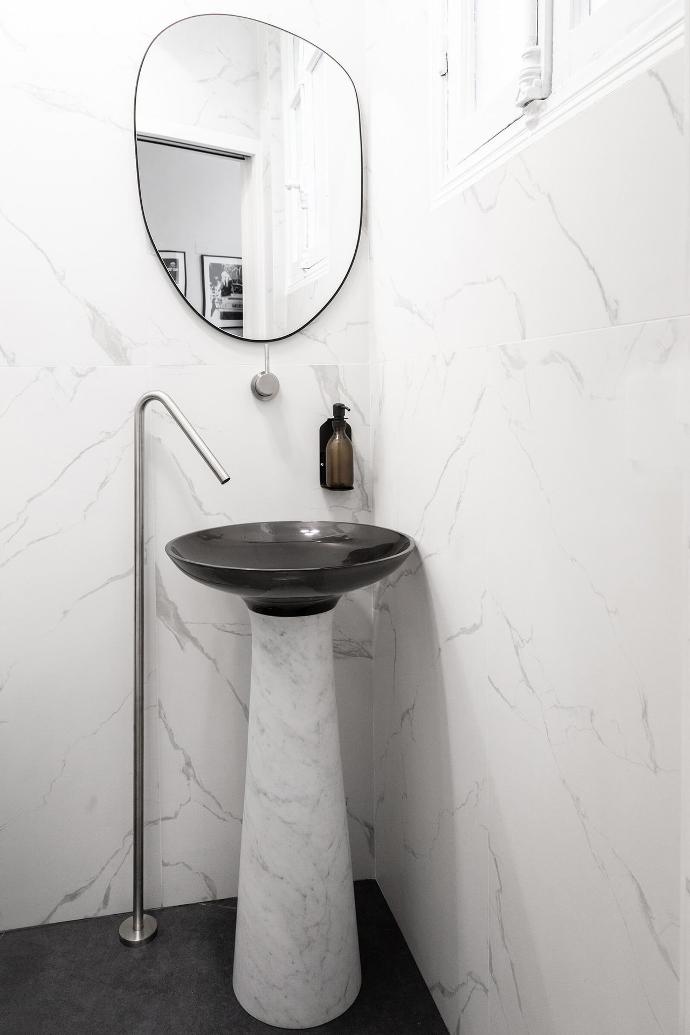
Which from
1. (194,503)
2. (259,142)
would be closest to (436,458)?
(194,503)

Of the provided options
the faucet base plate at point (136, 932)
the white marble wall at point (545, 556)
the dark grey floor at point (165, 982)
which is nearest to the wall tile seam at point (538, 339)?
the white marble wall at point (545, 556)

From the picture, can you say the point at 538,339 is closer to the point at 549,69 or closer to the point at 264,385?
the point at 549,69

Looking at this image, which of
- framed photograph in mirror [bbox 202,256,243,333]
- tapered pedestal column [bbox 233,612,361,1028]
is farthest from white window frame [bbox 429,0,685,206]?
tapered pedestal column [bbox 233,612,361,1028]

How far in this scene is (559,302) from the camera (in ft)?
3.37

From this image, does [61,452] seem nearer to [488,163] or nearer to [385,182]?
[385,182]

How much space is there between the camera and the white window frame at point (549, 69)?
863mm

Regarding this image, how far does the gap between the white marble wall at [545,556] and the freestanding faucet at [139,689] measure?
22.0 inches

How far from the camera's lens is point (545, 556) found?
1.08 meters

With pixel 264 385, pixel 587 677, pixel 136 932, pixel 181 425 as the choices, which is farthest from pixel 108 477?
pixel 587 677

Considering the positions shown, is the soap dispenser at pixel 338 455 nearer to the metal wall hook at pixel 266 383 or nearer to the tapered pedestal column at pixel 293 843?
the metal wall hook at pixel 266 383

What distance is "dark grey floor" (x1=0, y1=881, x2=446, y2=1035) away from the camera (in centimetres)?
148

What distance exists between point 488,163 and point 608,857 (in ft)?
3.40

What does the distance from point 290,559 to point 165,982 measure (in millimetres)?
906

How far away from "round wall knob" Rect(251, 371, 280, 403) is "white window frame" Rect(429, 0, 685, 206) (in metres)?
0.56
